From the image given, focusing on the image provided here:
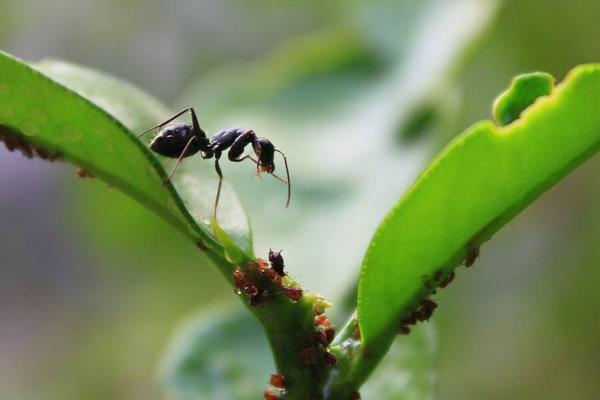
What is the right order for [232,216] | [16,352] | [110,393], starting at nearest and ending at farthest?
[232,216]
[110,393]
[16,352]

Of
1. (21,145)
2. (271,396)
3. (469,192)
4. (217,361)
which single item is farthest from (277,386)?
(217,361)

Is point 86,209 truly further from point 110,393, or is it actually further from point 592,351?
point 592,351

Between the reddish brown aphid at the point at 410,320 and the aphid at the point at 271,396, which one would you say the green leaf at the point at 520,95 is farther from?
the aphid at the point at 271,396

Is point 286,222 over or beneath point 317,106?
beneath

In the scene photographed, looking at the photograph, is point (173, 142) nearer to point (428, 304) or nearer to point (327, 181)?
point (428, 304)

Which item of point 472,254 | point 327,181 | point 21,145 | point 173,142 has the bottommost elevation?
point 472,254

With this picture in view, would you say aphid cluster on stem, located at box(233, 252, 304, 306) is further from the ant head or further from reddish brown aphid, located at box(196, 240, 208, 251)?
the ant head

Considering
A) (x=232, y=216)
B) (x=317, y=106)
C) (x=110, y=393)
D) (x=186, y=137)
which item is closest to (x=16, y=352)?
(x=110, y=393)
